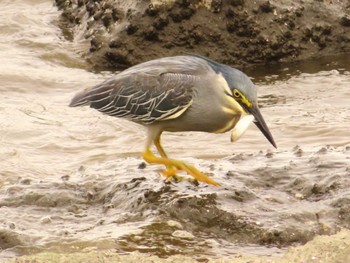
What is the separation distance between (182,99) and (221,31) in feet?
11.9

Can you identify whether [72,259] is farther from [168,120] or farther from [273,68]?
[273,68]

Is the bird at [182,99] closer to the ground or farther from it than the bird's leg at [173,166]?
farther from it

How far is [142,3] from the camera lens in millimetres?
9570

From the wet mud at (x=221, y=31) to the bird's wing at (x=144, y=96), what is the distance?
3115 mm

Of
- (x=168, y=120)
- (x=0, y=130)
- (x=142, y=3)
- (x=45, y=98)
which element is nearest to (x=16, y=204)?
(x=168, y=120)

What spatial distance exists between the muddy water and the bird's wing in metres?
0.43

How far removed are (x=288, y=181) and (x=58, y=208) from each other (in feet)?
4.77

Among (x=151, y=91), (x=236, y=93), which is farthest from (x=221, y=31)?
(x=236, y=93)

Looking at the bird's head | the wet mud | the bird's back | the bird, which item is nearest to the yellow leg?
the bird

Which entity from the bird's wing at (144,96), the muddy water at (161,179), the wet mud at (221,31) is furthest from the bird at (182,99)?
the wet mud at (221,31)

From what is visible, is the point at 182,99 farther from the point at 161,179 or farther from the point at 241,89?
the point at 161,179

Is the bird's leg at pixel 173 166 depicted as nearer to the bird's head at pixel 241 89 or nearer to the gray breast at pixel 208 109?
the gray breast at pixel 208 109

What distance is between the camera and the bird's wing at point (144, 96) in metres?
6.18

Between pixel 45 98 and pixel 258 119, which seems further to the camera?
pixel 45 98
